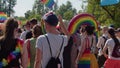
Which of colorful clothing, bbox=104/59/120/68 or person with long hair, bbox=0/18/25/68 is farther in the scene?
colorful clothing, bbox=104/59/120/68

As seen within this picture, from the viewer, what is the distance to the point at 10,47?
6.48 meters

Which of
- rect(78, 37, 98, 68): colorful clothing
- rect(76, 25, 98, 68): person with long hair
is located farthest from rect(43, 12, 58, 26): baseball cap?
rect(78, 37, 98, 68): colorful clothing

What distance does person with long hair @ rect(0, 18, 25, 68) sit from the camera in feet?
21.2

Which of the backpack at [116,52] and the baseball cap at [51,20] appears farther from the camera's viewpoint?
the backpack at [116,52]

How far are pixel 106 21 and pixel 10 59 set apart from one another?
43451 millimetres

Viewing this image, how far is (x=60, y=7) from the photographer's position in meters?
154

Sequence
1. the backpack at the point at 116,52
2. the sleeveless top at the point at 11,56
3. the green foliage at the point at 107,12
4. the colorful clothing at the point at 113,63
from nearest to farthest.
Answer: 1. the sleeveless top at the point at 11,56
2. the backpack at the point at 116,52
3. the colorful clothing at the point at 113,63
4. the green foliage at the point at 107,12

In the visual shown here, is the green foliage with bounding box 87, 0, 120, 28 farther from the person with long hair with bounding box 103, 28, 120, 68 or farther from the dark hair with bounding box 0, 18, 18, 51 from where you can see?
the dark hair with bounding box 0, 18, 18, 51

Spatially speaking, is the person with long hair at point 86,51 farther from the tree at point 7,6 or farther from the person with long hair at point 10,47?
the tree at point 7,6

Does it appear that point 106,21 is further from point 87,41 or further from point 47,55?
point 47,55

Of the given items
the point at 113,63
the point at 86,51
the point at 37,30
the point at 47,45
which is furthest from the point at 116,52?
the point at 47,45

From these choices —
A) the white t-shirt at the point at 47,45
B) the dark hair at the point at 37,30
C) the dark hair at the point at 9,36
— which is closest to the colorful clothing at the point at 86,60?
the dark hair at the point at 37,30

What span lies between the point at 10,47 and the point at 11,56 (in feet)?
0.47

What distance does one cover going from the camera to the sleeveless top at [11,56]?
649 centimetres
